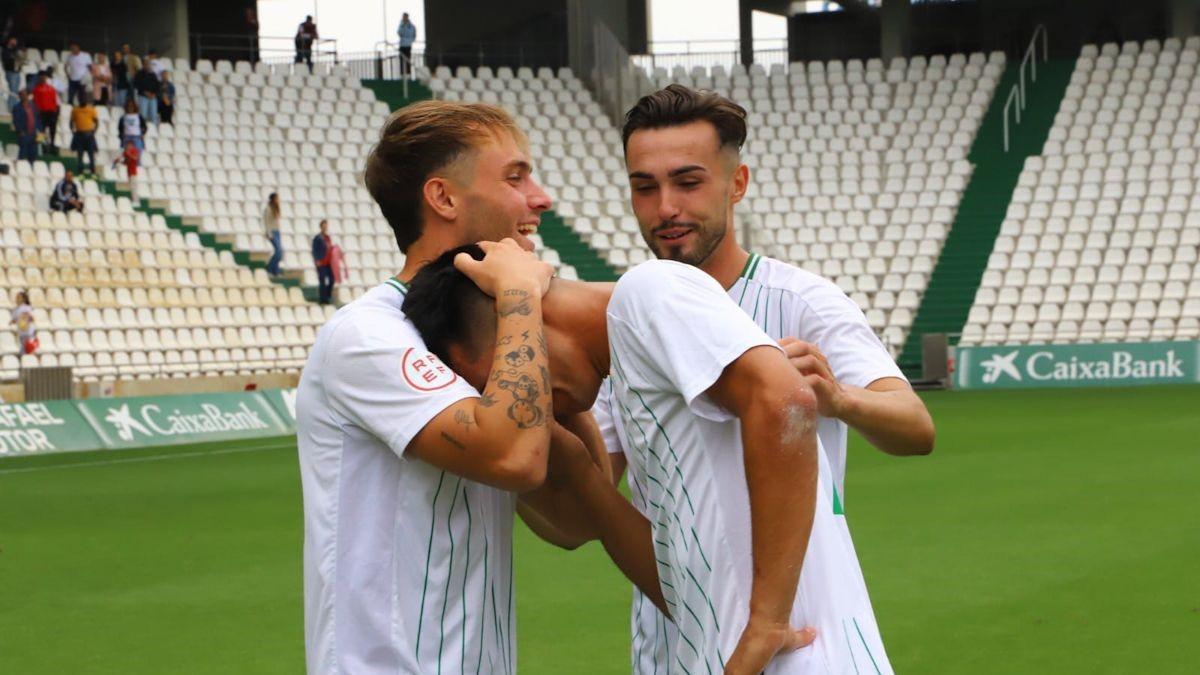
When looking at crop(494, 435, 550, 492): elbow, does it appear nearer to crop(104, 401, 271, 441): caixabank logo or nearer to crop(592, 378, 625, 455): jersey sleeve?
crop(592, 378, 625, 455): jersey sleeve

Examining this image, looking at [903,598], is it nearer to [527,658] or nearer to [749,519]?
[527,658]

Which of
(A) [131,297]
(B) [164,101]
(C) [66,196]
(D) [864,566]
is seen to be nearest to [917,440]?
(D) [864,566]

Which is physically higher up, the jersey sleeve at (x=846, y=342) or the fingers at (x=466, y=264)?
the fingers at (x=466, y=264)

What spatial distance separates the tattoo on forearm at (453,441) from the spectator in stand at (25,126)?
26997 mm

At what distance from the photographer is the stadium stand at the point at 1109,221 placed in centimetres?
2798

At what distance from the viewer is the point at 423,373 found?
9.10 feet

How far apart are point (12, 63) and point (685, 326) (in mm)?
30610

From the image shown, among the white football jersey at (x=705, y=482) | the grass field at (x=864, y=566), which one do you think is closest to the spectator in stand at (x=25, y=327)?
the grass field at (x=864, y=566)

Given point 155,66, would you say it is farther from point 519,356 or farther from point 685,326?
point 685,326

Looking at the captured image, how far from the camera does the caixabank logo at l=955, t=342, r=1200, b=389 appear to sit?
85.8ft

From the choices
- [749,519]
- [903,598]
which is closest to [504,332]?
[749,519]

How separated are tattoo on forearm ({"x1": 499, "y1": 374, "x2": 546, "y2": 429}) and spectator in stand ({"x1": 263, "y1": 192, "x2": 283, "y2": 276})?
83.3ft

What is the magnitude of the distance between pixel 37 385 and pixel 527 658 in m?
15.6

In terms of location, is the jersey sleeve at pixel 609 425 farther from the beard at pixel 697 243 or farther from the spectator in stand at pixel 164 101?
the spectator in stand at pixel 164 101
